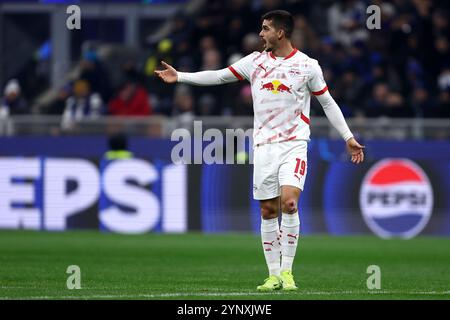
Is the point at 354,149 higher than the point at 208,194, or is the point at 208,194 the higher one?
the point at 354,149

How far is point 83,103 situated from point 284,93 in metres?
12.2

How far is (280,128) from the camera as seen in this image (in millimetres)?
10680

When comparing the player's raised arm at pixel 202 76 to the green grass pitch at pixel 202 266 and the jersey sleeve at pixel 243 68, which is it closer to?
the jersey sleeve at pixel 243 68

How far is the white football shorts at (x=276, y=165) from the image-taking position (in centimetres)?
1062

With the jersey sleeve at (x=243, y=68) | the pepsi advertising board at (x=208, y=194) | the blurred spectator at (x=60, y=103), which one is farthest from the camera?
the blurred spectator at (x=60, y=103)

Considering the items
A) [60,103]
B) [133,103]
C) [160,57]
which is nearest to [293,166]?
[133,103]

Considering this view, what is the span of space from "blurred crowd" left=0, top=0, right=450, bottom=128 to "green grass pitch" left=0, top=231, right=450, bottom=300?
3537 millimetres

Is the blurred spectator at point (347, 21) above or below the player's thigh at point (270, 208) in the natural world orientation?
above

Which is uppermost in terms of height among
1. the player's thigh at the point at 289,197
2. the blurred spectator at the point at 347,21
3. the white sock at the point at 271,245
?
the blurred spectator at the point at 347,21

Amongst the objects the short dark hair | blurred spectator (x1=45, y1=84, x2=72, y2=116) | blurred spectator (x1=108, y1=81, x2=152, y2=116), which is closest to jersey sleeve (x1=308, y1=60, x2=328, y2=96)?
the short dark hair

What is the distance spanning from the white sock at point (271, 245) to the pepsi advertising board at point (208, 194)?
28.3 feet

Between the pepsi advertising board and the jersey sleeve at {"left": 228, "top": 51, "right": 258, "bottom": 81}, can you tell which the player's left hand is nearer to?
the jersey sleeve at {"left": 228, "top": 51, "right": 258, "bottom": 81}

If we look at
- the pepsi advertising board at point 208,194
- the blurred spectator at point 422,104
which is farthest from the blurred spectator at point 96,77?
the blurred spectator at point 422,104

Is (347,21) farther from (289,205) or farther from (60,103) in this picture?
(289,205)
